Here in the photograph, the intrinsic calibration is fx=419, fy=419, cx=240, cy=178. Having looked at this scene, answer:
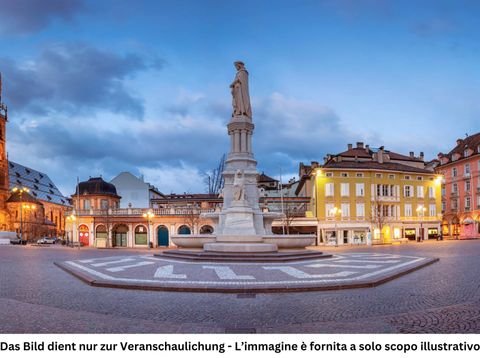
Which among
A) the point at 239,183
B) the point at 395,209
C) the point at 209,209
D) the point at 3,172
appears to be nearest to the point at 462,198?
the point at 395,209

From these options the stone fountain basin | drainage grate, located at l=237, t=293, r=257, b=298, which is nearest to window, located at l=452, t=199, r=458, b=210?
the stone fountain basin

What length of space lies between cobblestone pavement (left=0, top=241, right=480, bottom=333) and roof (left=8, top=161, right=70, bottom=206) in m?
120

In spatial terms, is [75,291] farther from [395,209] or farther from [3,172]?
[3,172]

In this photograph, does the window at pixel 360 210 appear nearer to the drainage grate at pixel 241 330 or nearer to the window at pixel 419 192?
the window at pixel 419 192

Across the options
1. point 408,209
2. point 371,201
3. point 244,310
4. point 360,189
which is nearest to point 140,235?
point 360,189

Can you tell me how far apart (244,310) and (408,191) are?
202 ft

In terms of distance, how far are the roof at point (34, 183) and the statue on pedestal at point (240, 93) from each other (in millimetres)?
106443

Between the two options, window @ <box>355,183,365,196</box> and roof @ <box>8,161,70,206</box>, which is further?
roof @ <box>8,161,70,206</box>

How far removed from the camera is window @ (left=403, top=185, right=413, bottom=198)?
2557 inches

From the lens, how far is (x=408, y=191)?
65250 millimetres

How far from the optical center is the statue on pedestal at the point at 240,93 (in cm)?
2953

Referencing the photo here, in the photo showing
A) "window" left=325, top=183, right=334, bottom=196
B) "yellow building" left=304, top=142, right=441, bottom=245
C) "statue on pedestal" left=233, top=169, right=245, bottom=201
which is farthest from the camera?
"window" left=325, top=183, right=334, bottom=196

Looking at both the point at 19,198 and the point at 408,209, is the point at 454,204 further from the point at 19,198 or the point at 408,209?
the point at 19,198

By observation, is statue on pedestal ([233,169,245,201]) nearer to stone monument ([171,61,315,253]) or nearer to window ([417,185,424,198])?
stone monument ([171,61,315,253])
